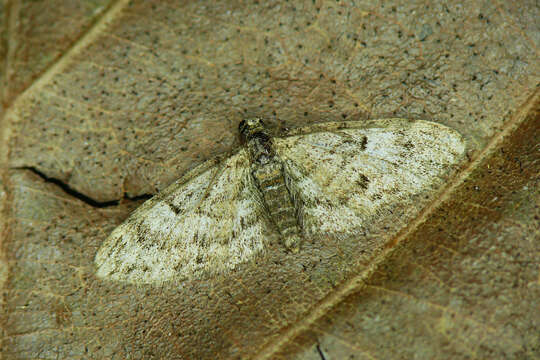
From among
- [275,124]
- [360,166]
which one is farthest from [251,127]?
[360,166]

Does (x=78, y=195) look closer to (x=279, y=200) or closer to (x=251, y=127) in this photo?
(x=251, y=127)

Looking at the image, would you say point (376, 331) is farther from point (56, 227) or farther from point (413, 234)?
point (56, 227)

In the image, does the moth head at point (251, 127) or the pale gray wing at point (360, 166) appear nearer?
the pale gray wing at point (360, 166)

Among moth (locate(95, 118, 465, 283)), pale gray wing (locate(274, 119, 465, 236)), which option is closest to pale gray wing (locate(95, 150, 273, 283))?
moth (locate(95, 118, 465, 283))

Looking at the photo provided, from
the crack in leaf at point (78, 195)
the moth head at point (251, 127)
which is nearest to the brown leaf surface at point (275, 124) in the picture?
the crack in leaf at point (78, 195)

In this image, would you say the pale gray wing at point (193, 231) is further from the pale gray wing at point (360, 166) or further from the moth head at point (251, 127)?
the pale gray wing at point (360, 166)

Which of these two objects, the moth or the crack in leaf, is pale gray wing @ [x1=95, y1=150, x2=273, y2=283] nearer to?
the moth

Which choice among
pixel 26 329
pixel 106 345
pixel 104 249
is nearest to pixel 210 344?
pixel 106 345
